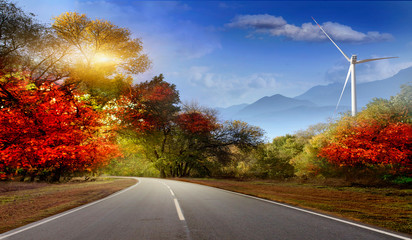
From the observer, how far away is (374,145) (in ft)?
62.6

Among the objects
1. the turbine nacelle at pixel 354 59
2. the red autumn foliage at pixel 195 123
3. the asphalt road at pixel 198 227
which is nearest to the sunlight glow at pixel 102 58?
the asphalt road at pixel 198 227

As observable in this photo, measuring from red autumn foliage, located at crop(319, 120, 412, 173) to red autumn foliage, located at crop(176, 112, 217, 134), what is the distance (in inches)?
657

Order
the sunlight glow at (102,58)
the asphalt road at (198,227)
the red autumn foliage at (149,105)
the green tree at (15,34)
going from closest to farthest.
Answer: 1. the asphalt road at (198,227)
2. the green tree at (15,34)
3. the sunlight glow at (102,58)
4. the red autumn foliage at (149,105)

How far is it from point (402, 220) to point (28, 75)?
19650mm

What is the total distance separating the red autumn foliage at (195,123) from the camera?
35.4 meters

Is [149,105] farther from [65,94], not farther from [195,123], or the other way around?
[65,94]

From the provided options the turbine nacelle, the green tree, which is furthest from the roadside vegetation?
the turbine nacelle

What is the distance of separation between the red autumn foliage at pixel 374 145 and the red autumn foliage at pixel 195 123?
16.7 meters

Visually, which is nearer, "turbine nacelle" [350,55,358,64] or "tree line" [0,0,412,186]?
"tree line" [0,0,412,186]

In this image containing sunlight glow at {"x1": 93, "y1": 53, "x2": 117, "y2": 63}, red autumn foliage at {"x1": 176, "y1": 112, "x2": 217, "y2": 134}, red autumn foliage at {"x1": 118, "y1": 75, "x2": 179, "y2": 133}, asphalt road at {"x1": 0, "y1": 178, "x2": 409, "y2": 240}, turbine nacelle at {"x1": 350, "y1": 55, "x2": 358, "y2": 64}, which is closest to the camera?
asphalt road at {"x1": 0, "y1": 178, "x2": 409, "y2": 240}

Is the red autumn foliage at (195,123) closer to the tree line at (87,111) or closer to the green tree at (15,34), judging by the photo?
the tree line at (87,111)

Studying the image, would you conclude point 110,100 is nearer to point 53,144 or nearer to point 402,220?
point 53,144

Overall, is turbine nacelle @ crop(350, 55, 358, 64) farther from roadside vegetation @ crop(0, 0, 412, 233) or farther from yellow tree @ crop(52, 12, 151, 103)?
yellow tree @ crop(52, 12, 151, 103)

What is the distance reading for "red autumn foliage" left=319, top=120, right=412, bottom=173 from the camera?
1842 cm
